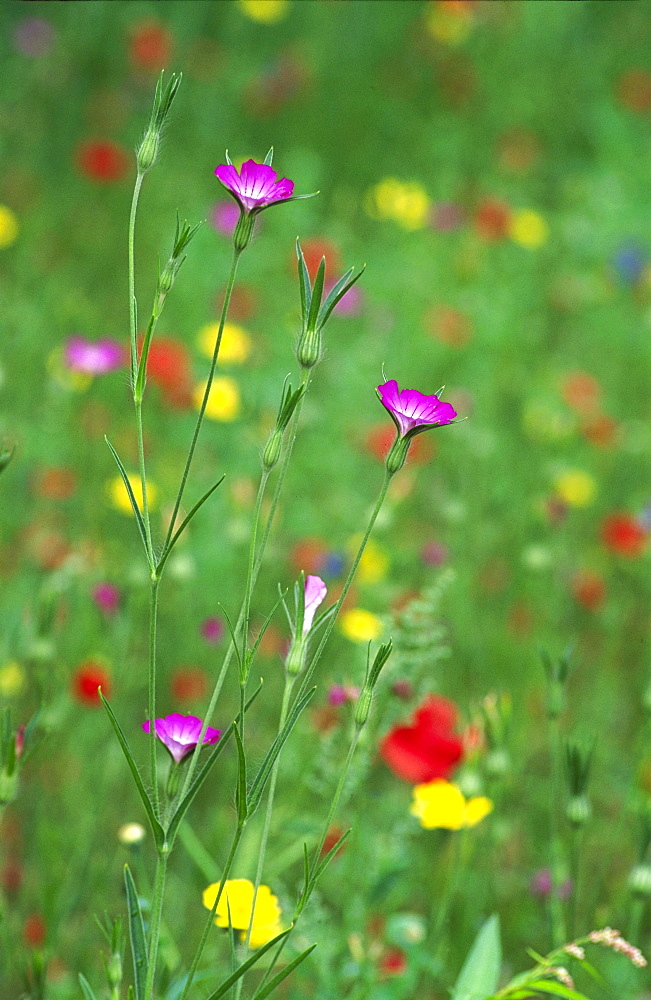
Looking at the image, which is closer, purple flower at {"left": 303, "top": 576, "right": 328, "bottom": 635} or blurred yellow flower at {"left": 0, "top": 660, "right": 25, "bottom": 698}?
purple flower at {"left": 303, "top": 576, "right": 328, "bottom": 635}

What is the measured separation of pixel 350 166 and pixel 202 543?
1946mm

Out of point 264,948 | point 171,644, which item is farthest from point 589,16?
point 264,948

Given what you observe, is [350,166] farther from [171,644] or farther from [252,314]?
[171,644]

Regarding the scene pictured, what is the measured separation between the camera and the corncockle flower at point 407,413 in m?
0.54

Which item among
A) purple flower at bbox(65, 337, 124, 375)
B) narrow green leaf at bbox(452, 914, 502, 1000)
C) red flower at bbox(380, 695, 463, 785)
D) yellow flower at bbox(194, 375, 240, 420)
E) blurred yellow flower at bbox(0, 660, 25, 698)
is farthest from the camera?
yellow flower at bbox(194, 375, 240, 420)

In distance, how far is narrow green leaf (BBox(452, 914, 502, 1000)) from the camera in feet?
2.30

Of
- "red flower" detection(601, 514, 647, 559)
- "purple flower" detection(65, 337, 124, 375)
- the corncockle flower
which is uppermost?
"purple flower" detection(65, 337, 124, 375)

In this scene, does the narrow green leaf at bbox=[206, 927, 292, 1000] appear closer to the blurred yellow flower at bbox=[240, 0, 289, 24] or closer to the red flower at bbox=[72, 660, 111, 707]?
the red flower at bbox=[72, 660, 111, 707]

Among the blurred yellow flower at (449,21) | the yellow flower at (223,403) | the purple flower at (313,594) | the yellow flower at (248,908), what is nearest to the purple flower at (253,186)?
the purple flower at (313,594)

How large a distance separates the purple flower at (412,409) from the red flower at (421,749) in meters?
0.51

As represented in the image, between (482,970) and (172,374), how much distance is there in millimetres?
1136

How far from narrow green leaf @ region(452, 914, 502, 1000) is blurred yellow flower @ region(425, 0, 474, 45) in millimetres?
3115

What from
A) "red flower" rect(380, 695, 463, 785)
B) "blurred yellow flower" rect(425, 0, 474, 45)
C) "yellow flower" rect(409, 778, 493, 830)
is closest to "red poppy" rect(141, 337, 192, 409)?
"red flower" rect(380, 695, 463, 785)

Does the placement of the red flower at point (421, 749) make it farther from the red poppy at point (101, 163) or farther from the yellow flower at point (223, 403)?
the red poppy at point (101, 163)
